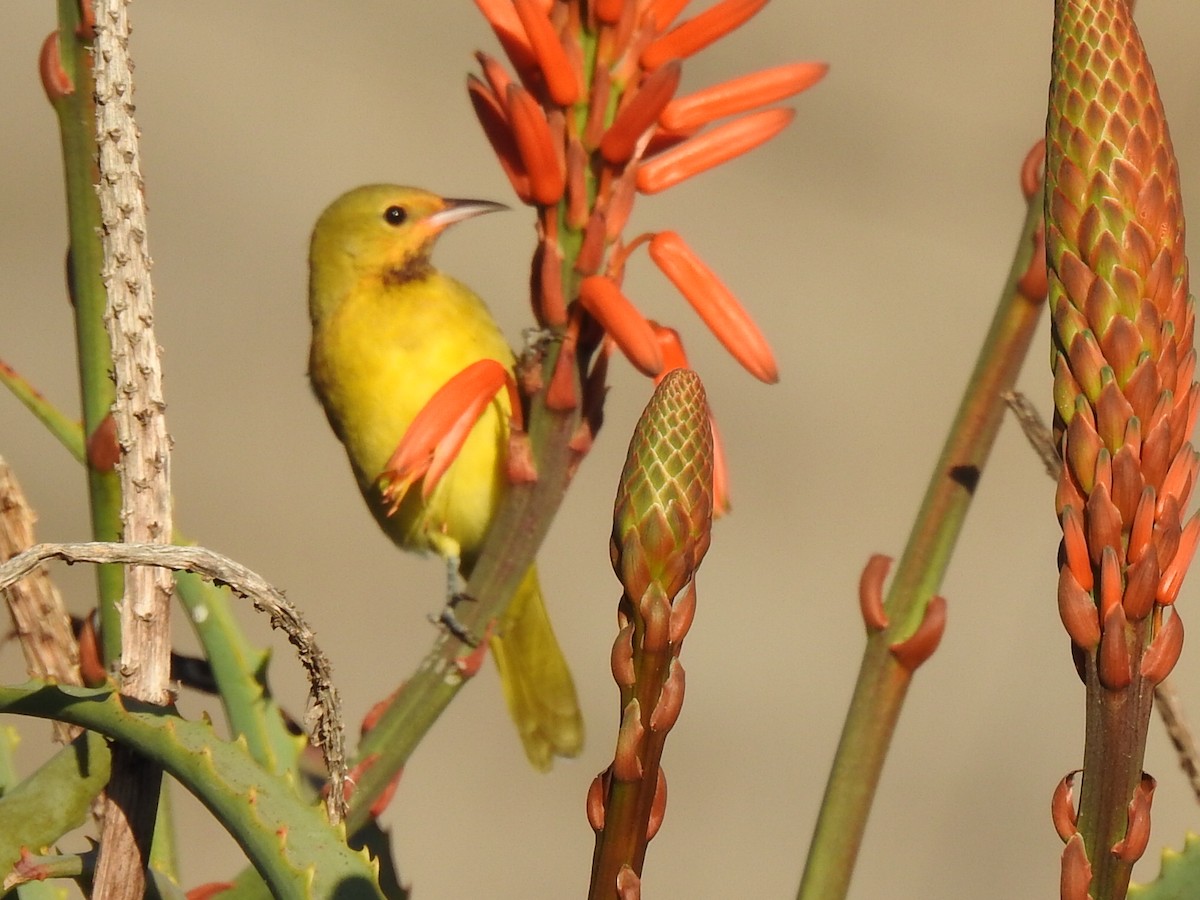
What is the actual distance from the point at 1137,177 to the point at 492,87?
0.51 m

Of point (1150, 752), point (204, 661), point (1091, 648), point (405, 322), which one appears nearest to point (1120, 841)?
point (1091, 648)

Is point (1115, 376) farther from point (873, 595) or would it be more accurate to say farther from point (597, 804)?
point (873, 595)

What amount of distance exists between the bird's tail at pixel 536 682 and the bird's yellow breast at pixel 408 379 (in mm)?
145

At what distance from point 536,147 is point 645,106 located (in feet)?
0.22

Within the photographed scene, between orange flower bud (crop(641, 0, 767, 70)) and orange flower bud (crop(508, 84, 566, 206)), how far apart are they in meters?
0.08

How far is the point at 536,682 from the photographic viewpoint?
2.28 metres

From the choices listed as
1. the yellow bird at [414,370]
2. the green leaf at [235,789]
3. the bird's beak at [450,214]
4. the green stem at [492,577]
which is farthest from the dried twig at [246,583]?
the bird's beak at [450,214]

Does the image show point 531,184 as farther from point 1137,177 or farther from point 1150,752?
A: point 1150,752

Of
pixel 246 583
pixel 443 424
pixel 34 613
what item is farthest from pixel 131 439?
pixel 443 424

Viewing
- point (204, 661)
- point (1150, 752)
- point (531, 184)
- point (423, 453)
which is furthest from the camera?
point (1150, 752)

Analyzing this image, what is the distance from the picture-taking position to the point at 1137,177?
0.45m

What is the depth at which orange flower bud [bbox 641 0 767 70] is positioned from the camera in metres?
0.84

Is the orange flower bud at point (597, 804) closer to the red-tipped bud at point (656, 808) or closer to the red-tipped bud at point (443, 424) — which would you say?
the red-tipped bud at point (656, 808)

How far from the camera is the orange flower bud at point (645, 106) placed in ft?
2.64
